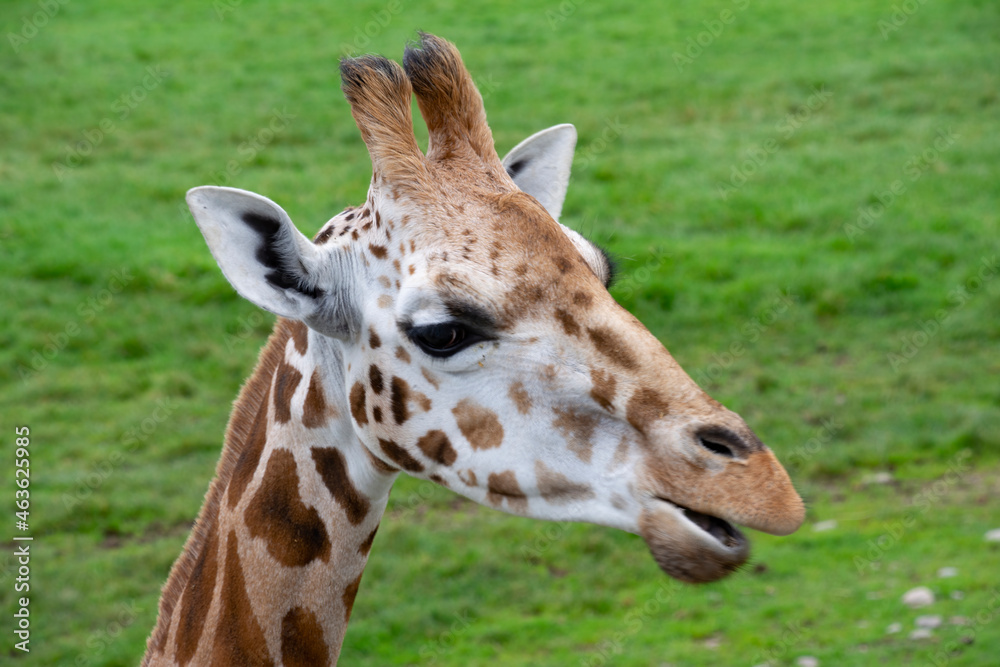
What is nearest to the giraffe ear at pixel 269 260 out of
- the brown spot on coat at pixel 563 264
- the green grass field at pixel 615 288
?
the brown spot on coat at pixel 563 264

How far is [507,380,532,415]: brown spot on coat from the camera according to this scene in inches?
136

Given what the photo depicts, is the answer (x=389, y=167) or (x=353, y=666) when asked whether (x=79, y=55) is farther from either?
(x=389, y=167)

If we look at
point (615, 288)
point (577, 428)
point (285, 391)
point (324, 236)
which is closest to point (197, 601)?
point (285, 391)

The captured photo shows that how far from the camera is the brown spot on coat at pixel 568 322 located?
3.39 m

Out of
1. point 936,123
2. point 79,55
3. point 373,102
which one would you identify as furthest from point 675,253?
point 79,55

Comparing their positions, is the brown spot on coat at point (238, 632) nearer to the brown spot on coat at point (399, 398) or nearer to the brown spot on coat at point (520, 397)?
the brown spot on coat at point (399, 398)

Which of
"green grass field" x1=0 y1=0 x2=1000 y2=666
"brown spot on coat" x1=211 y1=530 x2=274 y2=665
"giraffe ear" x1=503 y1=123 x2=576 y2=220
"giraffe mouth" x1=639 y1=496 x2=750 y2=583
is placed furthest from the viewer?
"green grass field" x1=0 y1=0 x2=1000 y2=666

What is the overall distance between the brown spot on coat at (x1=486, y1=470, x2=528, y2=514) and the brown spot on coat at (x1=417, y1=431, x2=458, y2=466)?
17cm

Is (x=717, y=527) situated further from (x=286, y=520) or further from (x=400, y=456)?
(x=286, y=520)

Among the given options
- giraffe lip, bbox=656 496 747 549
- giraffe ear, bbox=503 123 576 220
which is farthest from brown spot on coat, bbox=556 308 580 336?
giraffe ear, bbox=503 123 576 220

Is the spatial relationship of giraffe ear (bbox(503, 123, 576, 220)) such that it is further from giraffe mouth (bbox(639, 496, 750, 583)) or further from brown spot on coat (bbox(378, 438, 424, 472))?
giraffe mouth (bbox(639, 496, 750, 583))

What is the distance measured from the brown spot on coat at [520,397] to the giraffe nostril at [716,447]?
62 centimetres

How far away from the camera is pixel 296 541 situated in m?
3.85

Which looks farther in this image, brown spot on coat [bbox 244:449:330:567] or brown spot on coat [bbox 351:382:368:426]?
brown spot on coat [bbox 244:449:330:567]
